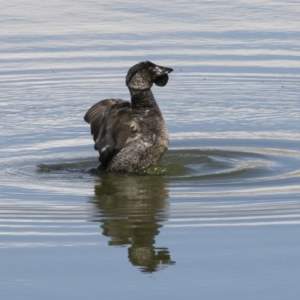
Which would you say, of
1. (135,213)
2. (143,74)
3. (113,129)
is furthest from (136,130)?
(135,213)

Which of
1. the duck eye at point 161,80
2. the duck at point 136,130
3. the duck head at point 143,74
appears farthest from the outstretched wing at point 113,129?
the duck eye at point 161,80

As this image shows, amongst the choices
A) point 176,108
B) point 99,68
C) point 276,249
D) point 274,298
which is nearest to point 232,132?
point 176,108

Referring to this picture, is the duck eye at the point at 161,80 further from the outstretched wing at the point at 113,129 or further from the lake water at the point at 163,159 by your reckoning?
the lake water at the point at 163,159

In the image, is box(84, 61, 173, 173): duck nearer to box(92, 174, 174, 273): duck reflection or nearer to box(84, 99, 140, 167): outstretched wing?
box(84, 99, 140, 167): outstretched wing

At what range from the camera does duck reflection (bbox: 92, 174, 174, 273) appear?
807 centimetres

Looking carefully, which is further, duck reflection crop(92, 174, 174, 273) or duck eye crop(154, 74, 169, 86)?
duck eye crop(154, 74, 169, 86)

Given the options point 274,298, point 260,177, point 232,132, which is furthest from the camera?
point 232,132

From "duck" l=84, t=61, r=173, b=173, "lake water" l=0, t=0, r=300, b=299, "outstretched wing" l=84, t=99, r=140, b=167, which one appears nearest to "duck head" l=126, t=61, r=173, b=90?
"duck" l=84, t=61, r=173, b=173

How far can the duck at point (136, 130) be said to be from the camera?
1134cm

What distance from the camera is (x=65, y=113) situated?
13805mm

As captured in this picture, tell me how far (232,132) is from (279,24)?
5072mm

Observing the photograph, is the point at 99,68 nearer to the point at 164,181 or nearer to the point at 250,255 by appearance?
the point at 164,181

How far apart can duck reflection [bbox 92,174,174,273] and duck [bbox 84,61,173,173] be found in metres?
0.18

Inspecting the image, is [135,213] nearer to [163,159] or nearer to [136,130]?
[136,130]
